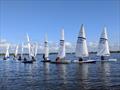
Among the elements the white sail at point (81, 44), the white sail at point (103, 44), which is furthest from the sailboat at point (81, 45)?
the white sail at point (103, 44)

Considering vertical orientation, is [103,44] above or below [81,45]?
above

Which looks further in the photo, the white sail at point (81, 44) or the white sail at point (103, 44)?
the white sail at point (103, 44)

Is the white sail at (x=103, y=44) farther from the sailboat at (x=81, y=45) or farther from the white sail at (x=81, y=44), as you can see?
the white sail at (x=81, y=44)

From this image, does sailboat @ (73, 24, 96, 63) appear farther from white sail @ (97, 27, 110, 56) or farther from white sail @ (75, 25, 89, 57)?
white sail @ (97, 27, 110, 56)

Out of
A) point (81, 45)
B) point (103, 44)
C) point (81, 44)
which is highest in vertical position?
point (103, 44)

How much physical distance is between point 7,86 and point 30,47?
95.1m

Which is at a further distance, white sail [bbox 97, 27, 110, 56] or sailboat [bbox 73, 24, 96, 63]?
white sail [bbox 97, 27, 110, 56]

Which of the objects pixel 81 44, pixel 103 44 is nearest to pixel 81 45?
pixel 81 44

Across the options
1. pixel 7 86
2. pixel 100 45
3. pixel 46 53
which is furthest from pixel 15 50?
pixel 7 86

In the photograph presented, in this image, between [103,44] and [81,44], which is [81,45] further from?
[103,44]

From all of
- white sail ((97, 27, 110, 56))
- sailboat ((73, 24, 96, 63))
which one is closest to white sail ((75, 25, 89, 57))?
sailboat ((73, 24, 96, 63))

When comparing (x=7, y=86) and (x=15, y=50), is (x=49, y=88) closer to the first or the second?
(x=7, y=86)

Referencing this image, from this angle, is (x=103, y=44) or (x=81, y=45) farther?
(x=103, y=44)

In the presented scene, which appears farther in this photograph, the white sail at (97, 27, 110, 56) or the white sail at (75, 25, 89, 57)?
the white sail at (97, 27, 110, 56)
